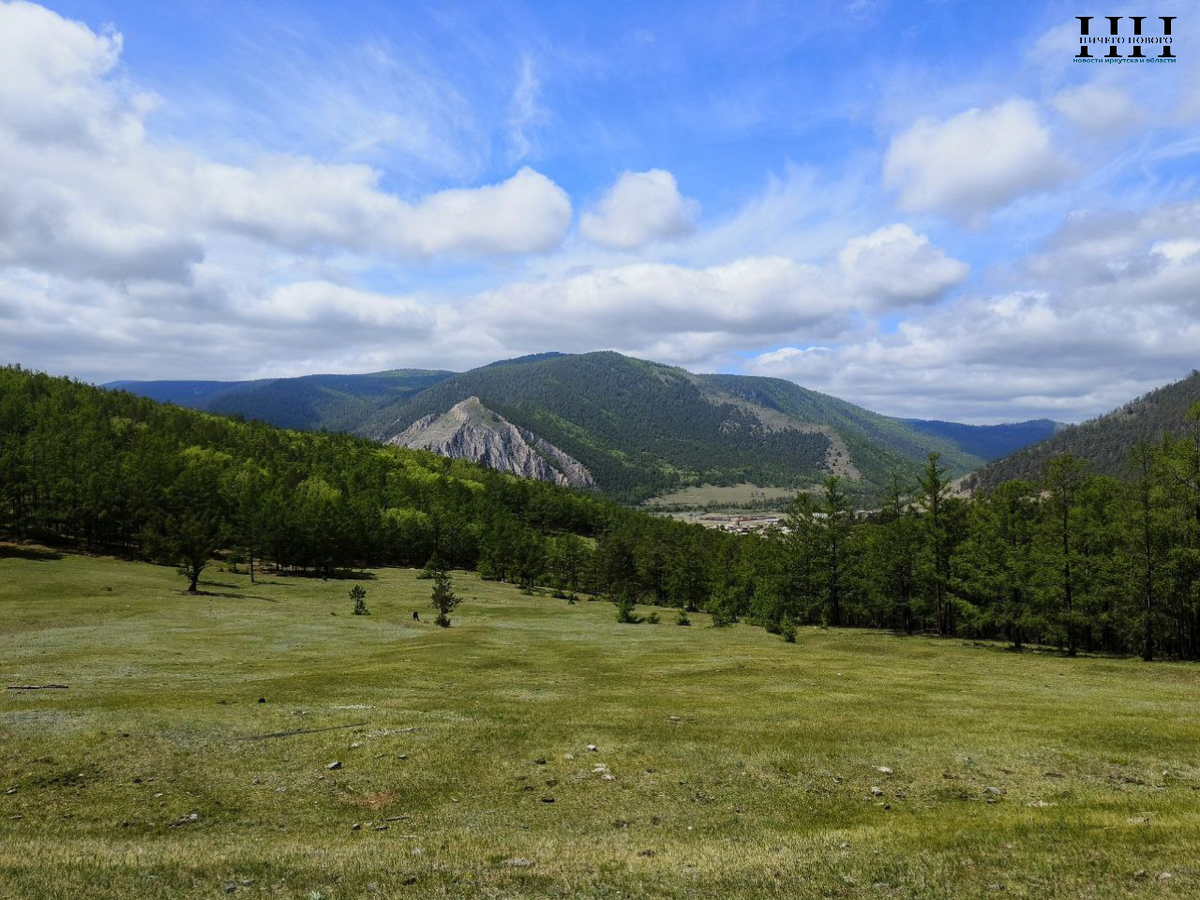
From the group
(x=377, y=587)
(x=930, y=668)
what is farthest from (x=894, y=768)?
(x=377, y=587)

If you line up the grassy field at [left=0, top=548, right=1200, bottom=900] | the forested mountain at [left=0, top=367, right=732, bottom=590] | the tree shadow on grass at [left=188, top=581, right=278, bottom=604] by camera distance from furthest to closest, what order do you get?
the forested mountain at [left=0, top=367, right=732, bottom=590]
the tree shadow on grass at [left=188, top=581, right=278, bottom=604]
the grassy field at [left=0, top=548, right=1200, bottom=900]

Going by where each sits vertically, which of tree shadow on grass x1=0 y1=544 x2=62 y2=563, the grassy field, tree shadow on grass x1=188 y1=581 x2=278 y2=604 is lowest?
tree shadow on grass x1=188 y1=581 x2=278 y2=604

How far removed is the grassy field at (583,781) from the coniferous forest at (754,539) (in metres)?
17.7

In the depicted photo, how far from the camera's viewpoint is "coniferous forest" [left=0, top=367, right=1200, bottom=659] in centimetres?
5294

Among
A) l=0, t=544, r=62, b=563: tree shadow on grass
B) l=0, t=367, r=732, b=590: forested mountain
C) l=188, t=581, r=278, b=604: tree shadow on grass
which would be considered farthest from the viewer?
l=0, t=367, r=732, b=590: forested mountain

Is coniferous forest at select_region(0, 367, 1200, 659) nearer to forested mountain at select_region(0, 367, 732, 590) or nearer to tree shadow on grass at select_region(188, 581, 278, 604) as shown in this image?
forested mountain at select_region(0, 367, 732, 590)

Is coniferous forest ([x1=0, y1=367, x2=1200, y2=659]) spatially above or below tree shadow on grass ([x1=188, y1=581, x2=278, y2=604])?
above

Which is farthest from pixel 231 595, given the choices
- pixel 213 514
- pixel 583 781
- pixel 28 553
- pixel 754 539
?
pixel 754 539

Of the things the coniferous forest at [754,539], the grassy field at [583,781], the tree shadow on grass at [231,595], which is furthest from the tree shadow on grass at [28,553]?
the grassy field at [583,781]

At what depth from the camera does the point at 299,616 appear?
66.9 metres

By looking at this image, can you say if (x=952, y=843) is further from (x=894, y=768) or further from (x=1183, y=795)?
(x=1183, y=795)

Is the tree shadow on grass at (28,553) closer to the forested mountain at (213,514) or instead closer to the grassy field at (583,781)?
the forested mountain at (213,514)

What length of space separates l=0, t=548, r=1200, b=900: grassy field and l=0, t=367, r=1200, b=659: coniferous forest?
17657 millimetres

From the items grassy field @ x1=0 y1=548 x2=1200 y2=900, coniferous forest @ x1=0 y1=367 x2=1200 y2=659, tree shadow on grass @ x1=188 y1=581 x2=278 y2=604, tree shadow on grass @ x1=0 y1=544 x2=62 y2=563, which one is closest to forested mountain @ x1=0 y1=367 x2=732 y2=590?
coniferous forest @ x1=0 y1=367 x2=1200 y2=659
